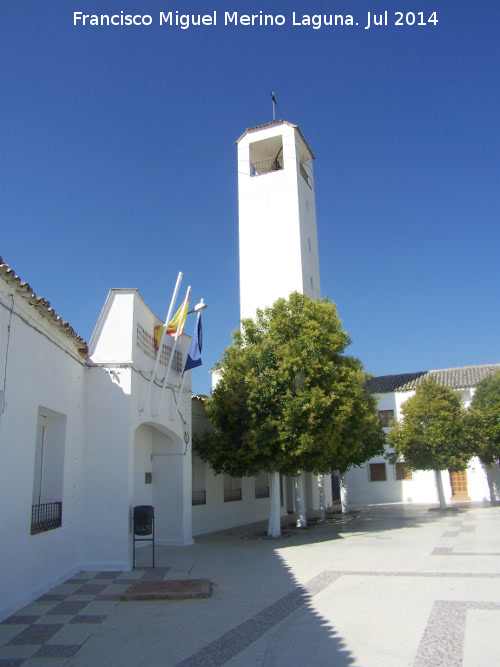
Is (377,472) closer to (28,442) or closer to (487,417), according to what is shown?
(487,417)

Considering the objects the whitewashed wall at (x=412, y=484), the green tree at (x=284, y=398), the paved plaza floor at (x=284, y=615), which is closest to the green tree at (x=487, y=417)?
the whitewashed wall at (x=412, y=484)

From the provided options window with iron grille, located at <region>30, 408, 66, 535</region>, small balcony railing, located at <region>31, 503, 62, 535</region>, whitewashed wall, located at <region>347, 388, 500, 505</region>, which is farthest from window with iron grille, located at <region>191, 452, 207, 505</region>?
whitewashed wall, located at <region>347, 388, 500, 505</region>

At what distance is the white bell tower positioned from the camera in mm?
26516

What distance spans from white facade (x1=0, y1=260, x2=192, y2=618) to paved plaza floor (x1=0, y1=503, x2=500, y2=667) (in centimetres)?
63

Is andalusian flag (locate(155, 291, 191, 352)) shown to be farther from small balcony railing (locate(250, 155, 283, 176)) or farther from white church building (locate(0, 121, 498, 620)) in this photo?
small balcony railing (locate(250, 155, 283, 176))

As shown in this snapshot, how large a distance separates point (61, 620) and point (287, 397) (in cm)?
860

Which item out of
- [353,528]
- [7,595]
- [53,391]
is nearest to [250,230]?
[353,528]

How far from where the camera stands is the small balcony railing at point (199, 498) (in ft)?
56.0

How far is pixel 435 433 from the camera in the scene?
72.5 feet

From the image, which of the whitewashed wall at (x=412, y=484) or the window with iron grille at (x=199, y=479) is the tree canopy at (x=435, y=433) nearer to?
the whitewashed wall at (x=412, y=484)

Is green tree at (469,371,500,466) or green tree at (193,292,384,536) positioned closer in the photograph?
green tree at (193,292,384,536)

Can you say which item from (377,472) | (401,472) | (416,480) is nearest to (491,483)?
(416,480)

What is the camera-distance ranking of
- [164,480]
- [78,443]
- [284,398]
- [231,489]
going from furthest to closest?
[231,489]
[284,398]
[164,480]
[78,443]

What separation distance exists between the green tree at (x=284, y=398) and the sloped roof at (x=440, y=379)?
46.8 feet
